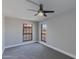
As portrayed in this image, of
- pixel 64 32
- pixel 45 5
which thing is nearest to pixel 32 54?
pixel 64 32

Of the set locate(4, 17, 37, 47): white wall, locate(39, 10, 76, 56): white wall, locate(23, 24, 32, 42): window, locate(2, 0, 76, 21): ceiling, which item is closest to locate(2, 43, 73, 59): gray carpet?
locate(39, 10, 76, 56): white wall

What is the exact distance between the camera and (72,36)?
4379 mm

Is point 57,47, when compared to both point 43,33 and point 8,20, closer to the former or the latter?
point 43,33

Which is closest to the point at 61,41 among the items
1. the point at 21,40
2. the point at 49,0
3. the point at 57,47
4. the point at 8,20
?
the point at 57,47

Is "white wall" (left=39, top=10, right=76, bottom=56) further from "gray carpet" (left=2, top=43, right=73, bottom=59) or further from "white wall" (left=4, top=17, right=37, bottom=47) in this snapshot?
"white wall" (left=4, top=17, right=37, bottom=47)

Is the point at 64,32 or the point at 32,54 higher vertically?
the point at 64,32

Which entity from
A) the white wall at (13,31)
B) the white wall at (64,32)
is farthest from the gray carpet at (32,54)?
the white wall at (13,31)

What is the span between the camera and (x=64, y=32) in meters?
5.01

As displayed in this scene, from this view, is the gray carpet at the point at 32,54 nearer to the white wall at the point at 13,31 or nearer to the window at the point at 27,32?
the white wall at the point at 13,31

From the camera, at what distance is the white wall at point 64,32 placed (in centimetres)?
432

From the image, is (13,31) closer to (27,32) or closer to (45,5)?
(27,32)

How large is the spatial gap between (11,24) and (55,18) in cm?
357

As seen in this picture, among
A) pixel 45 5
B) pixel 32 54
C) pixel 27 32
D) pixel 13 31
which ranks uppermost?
pixel 45 5

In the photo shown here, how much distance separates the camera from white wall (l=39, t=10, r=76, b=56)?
432 centimetres
